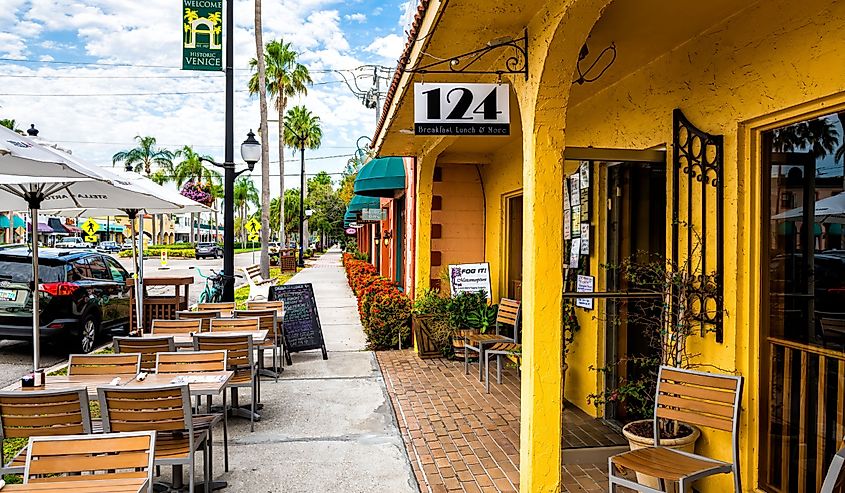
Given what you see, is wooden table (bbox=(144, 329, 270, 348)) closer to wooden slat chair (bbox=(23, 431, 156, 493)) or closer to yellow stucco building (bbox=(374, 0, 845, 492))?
wooden slat chair (bbox=(23, 431, 156, 493))

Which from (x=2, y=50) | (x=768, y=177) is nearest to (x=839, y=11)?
(x=768, y=177)

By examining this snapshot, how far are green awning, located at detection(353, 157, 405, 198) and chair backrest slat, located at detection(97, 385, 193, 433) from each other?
6.96 metres

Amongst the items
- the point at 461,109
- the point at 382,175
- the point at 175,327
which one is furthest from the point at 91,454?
the point at 382,175

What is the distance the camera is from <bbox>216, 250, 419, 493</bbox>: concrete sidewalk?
14.7ft

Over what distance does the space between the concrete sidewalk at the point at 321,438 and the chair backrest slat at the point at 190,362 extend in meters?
0.74

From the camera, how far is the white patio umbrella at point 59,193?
497cm

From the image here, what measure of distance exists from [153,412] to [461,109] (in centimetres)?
299

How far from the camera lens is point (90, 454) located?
2.95 meters

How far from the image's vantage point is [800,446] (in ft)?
11.7

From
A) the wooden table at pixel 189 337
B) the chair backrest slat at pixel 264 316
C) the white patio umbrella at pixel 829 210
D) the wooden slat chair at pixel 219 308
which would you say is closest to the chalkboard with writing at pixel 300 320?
the wooden slat chair at pixel 219 308

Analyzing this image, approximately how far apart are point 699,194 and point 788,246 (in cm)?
76

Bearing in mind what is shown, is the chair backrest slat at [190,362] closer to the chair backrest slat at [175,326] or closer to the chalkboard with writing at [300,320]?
the chair backrest slat at [175,326]

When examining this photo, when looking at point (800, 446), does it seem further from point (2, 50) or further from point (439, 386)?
point (2, 50)

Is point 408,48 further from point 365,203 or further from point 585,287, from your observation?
point 365,203
